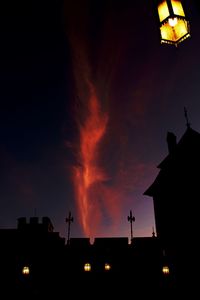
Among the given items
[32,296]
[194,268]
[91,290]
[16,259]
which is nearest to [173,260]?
[194,268]

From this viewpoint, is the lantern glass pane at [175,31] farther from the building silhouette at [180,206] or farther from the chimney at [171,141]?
the chimney at [171,141]

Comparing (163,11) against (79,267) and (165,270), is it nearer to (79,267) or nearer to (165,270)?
(165,270)

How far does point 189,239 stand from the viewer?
762 inches

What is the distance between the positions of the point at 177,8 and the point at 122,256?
78.4ft

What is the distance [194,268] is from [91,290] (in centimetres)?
993

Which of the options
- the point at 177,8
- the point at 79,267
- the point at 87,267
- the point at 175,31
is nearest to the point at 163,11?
the point at 177,8

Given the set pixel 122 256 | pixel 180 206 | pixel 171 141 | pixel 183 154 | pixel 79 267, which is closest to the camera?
pixel 180 206

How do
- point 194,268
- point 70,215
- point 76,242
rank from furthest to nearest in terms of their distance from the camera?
point 70,215 < point 76,242 < point 194,268

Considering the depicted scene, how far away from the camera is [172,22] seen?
486 cm

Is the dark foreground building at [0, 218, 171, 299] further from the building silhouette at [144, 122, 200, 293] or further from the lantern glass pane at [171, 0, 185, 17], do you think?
the lantern glass pane at [171, 0, 185, 17]

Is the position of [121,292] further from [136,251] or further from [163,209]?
[163,209]

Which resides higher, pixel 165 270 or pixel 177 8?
pixel 177 8

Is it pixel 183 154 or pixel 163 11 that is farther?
pixel 183 154

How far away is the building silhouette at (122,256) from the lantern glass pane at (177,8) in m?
17.0
